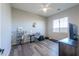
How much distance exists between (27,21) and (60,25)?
0.68m

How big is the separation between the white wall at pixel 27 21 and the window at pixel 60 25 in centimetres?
26

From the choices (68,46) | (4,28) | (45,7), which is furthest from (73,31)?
(4,28)

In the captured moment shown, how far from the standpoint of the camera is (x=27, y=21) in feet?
6.48

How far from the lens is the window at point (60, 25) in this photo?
1.90 meters

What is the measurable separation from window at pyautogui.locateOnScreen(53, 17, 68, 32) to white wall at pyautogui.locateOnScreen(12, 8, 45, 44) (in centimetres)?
26

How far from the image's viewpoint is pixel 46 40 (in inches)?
80.3

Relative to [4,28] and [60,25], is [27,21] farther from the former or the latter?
[60,25]

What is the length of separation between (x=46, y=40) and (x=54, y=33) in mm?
233

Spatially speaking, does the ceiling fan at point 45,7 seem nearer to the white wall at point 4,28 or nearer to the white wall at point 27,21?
the white wall at point 27,21

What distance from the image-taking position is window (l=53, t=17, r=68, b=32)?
1.90m

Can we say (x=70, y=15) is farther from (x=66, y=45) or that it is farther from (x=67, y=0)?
(x=67, y=0)

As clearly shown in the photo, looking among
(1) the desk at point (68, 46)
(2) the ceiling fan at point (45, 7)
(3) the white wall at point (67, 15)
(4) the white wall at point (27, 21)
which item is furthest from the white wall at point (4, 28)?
(1) the desk at point (68, 46)

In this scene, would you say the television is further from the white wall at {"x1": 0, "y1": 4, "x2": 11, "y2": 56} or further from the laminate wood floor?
the white wall at {"x1": 0, "y1": 4, "x2": 11, "y2": 56}

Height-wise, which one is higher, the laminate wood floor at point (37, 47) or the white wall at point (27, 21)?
the white wall at point (27, 21)
